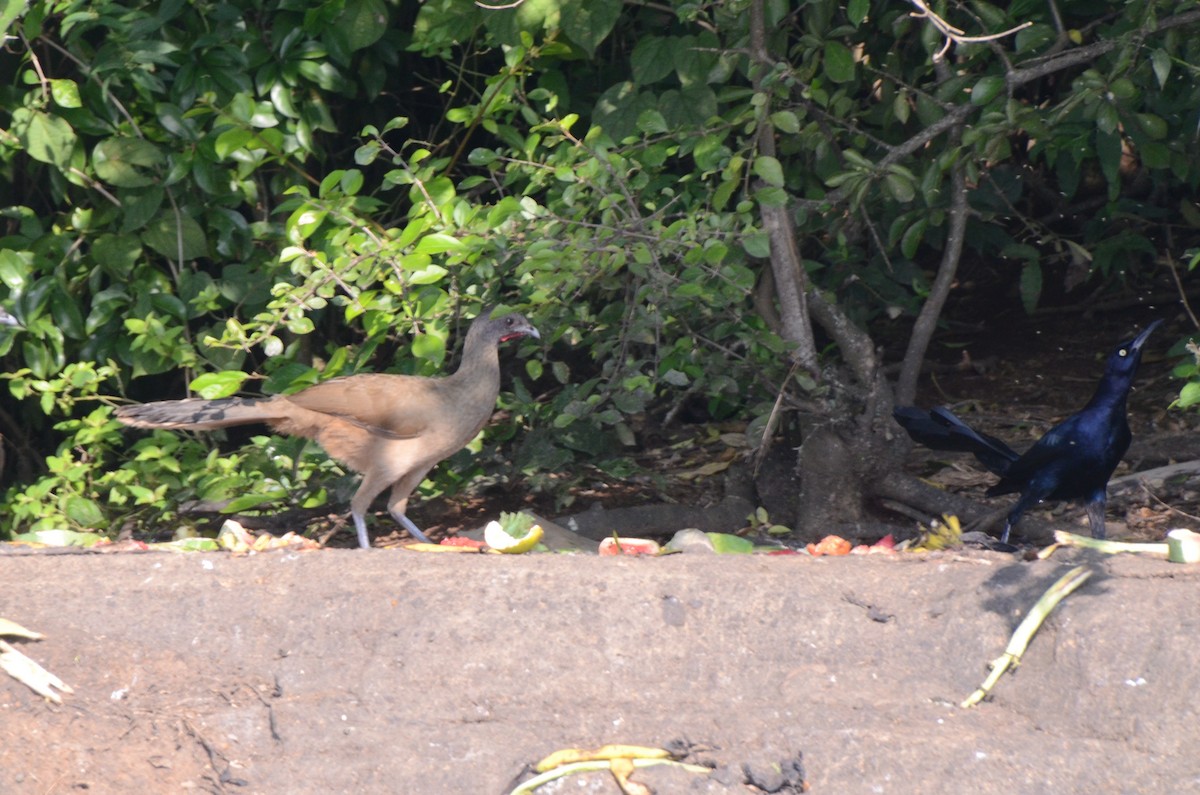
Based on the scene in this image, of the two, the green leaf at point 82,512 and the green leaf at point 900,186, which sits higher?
the green leaf at point 900,186

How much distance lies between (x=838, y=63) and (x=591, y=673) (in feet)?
8.48

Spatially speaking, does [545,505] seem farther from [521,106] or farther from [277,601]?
[277,601]

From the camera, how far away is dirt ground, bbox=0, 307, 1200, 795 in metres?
3.10

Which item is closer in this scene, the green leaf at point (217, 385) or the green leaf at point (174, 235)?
the green leaf at point (217, 385)

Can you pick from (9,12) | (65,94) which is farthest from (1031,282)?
(9,12)

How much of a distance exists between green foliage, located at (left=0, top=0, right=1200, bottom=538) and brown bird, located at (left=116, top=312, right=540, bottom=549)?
5.5 inches

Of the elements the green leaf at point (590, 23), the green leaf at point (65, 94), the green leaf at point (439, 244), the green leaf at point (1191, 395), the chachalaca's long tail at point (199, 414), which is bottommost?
the chachalaca's long tail at point (199, 414)

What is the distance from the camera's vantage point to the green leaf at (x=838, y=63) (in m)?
5.09

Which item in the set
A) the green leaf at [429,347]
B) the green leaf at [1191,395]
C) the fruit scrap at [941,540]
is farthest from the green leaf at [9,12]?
the green leaf at [1191,395]

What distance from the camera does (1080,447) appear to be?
4715mm

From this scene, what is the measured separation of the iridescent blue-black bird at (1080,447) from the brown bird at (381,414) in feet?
5.25

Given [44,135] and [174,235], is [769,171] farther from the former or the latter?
[44,135]

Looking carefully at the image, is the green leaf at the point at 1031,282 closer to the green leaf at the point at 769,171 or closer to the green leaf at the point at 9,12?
the green leaf at the point at 769,171

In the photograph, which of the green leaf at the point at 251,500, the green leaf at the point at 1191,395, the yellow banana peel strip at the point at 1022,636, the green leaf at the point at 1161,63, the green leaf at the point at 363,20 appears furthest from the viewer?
the green leaf at the point at 251,500
